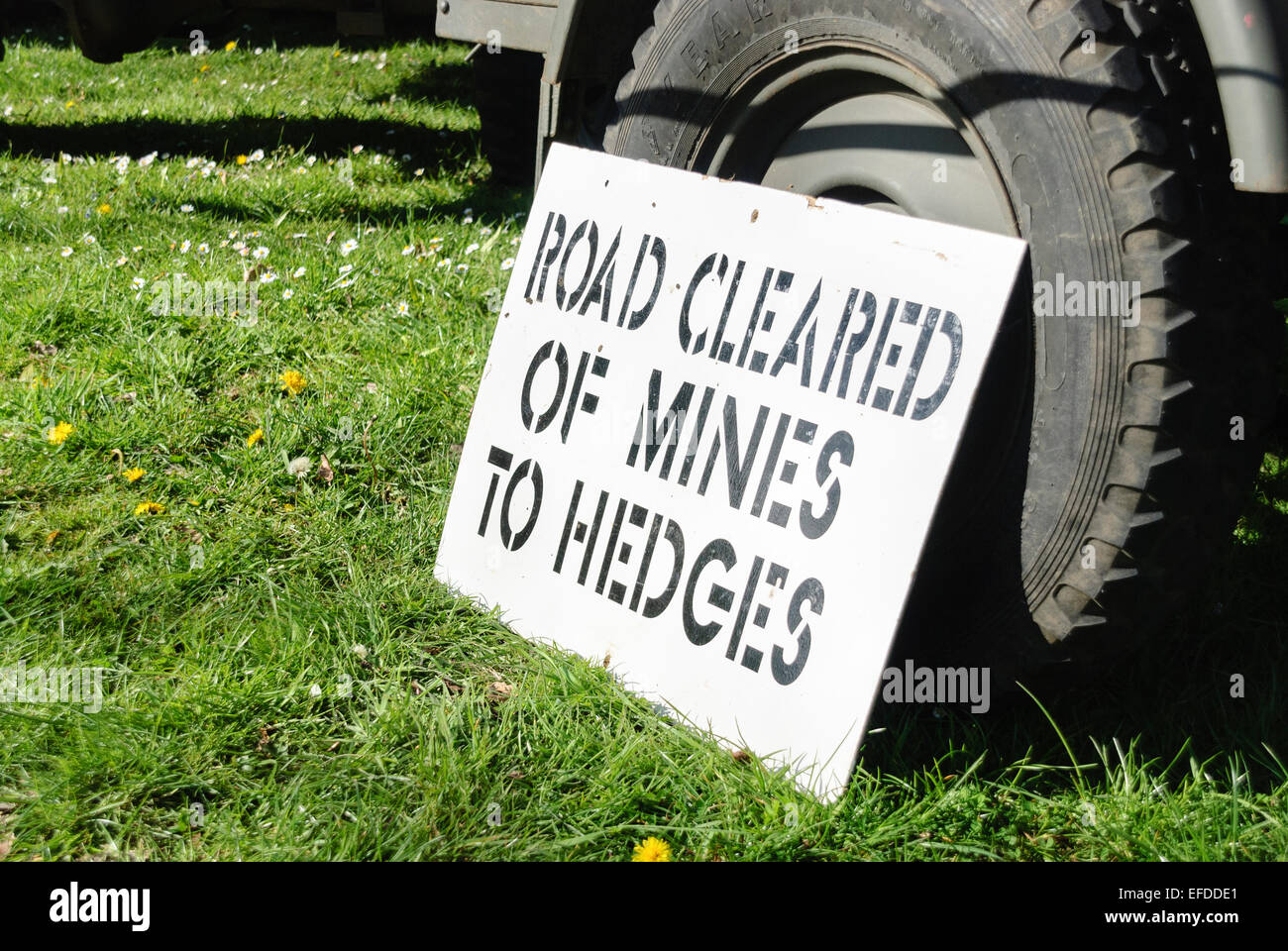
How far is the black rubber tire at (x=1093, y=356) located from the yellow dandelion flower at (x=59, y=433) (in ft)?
7.20

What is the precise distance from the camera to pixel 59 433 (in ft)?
9.76

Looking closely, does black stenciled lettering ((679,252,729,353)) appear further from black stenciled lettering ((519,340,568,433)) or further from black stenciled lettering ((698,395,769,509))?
black stenciled lettering ((519,340,568,433))

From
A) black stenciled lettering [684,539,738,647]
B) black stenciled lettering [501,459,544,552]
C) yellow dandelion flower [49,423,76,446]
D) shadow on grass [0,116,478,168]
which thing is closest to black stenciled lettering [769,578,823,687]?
black stenciled lettering [684,539,738,647]

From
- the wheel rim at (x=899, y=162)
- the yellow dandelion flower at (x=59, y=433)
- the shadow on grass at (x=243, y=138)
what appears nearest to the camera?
the wheel rim at (x=899, y=162)

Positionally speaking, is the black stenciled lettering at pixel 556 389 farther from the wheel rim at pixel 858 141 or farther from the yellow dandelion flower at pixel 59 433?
the yellow dandelion flower at pixel 59 433

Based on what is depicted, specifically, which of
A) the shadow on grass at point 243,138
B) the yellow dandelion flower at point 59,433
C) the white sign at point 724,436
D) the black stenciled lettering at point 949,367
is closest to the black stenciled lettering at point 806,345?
the white sign at point 724,436

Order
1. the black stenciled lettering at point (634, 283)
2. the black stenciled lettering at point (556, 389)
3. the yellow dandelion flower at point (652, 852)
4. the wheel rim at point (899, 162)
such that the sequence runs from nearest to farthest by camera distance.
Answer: the yellow dandelion flower at point (652, 852)
the wheel rim at point (899, 162)
the black stenciled lettering at point (634, 283)
the black stenciled lettering at point (556, 389)

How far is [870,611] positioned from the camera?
75.9 inches

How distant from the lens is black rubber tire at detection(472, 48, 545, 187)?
4887 millimetres

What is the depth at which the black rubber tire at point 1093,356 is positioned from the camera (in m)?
1.76

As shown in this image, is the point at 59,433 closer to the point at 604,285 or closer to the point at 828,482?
the point at 604,285

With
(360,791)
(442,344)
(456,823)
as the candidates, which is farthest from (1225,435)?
(442,344)

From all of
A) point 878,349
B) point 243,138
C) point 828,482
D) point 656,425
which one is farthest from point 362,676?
point 243,138
